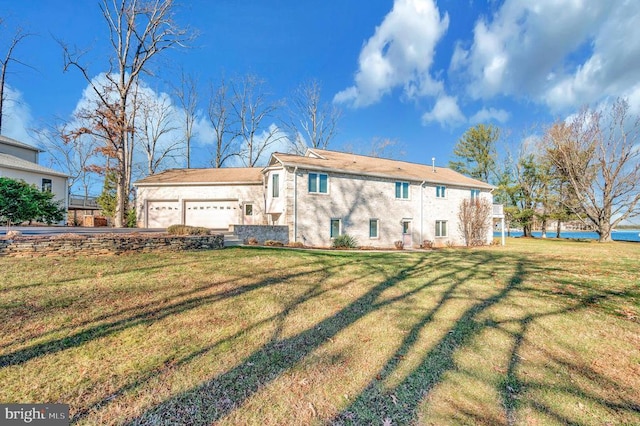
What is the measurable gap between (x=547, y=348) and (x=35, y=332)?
707cm

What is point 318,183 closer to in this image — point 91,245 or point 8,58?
point 91,245

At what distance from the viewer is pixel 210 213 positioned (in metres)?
20.4

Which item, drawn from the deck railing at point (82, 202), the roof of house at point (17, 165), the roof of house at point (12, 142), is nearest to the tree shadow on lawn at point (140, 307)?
the roof of house at point (17, 165)

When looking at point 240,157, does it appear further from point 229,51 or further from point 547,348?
point 547,348

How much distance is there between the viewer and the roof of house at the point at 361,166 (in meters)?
16.0

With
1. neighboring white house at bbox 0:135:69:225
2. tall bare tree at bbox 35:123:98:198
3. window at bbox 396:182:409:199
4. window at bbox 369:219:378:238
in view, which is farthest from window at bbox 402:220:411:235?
tall bare tree at bbox 35:123:98:198

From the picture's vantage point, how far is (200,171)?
2308 cm

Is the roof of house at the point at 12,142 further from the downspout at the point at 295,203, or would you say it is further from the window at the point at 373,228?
the window at the point at 373,228

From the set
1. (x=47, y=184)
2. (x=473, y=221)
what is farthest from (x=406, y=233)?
(x=47, y=184)

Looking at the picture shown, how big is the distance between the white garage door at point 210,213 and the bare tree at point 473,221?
56.6 feet

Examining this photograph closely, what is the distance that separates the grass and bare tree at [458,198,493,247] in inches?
590

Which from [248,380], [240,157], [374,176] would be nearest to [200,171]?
[240,157]

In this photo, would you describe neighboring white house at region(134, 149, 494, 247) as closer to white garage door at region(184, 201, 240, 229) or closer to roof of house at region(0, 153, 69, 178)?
white garage door at region(184, 201, 240, 229)

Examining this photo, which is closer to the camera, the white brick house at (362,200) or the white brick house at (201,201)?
the white brick house at (362,200)
